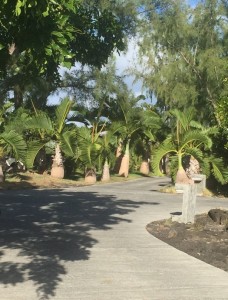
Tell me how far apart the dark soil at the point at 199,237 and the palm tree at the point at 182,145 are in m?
8.64

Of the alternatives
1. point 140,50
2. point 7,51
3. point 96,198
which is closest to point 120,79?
point 140,50

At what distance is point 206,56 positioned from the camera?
25516 mm

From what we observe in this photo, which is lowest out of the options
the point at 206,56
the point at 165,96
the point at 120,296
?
the point at 120,296

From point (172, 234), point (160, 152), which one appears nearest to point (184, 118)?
point (160, 152)

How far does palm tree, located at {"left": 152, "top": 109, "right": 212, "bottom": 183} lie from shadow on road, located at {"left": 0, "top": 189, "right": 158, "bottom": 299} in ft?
18.8

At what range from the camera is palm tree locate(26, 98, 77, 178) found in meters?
22.4

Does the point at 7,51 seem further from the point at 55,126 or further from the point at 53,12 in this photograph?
the point at 55,126

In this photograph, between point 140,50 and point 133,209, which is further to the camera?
point 140,50

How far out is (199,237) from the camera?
8.59 m

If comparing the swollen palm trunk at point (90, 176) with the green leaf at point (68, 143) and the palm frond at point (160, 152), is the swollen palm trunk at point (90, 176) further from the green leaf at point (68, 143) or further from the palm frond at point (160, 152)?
the palm frond at point (160, 152)

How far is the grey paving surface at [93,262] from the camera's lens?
5.04 meters

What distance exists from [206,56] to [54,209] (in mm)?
16984

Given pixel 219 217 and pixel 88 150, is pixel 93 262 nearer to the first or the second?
pixel 219 217

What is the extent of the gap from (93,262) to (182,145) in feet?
47.4
